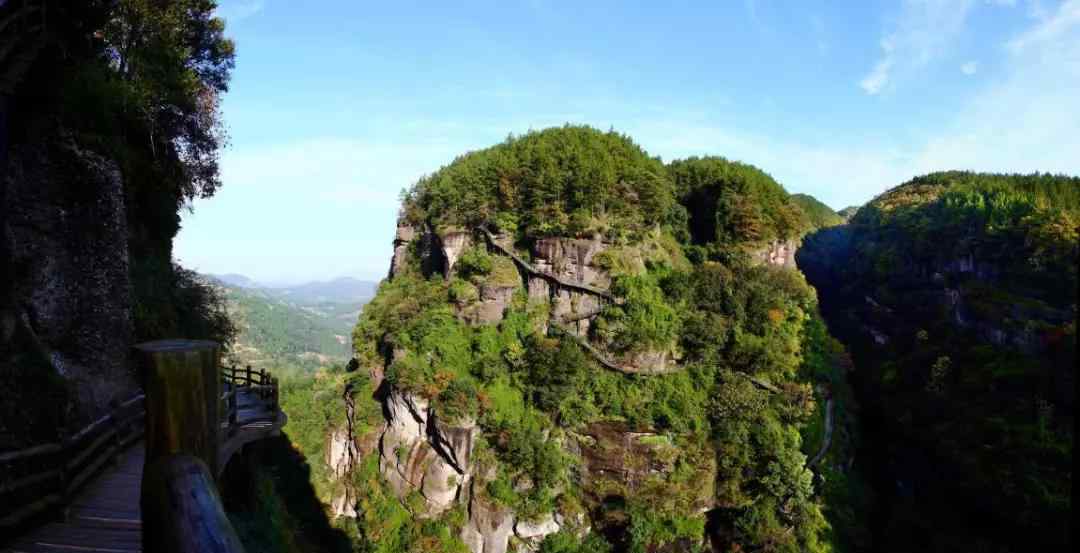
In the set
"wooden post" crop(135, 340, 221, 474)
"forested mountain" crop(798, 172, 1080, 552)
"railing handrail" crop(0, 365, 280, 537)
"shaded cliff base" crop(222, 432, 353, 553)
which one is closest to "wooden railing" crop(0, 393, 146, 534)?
"railing handrail" crop(0, 365, 280, 537)

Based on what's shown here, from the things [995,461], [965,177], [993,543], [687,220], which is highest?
[965,177]

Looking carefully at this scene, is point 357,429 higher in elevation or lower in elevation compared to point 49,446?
lower

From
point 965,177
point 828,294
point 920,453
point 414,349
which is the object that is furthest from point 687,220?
point 965,177

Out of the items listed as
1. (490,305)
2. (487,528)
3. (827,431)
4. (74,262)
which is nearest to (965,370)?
(827,431)

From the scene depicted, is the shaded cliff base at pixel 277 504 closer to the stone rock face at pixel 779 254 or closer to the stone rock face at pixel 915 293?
the stone rock face at pixel 915 293

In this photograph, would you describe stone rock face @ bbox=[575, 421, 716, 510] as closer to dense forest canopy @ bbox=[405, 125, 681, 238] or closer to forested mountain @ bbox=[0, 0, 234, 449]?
dense forest canopy @ bbox=[405, 125, 681, 238]

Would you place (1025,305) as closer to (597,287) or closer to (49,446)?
(597,287)

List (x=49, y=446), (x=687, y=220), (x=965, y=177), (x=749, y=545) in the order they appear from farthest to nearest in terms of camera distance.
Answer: (x=965, y=177)
(x=687, y=220)
(x=749, y=545)
(x=49, y=446)
